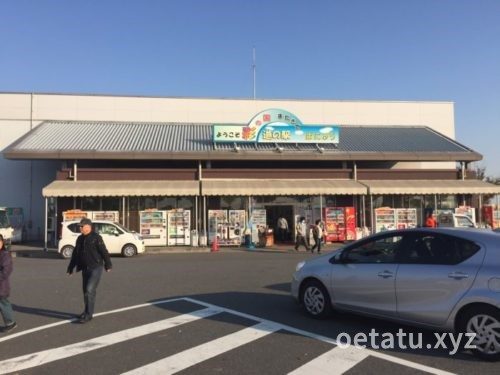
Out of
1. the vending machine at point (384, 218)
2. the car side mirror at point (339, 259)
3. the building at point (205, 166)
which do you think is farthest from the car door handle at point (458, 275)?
the vending machine at point (384, 218)

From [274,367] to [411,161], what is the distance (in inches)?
1040

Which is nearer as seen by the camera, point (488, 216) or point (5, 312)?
point (5, 312)

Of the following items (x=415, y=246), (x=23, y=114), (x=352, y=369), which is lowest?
(x=352, y=369)

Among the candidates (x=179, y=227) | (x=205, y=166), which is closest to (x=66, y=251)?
(x=179, y=227)

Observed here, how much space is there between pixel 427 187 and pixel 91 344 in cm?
2346

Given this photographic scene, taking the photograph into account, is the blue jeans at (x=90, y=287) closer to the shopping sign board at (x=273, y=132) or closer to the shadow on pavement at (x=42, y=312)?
the shadow on pavement at (x=42, y=312)

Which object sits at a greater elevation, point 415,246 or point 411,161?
point 411,161

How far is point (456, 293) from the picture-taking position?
5.86m

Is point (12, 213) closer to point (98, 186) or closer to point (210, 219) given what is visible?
point (98, 186)

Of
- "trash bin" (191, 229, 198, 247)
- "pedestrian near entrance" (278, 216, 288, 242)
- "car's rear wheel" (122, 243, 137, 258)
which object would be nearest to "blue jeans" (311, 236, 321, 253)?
"pedestrian near entrance" (278, 216, 288, 242)

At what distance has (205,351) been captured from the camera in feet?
19.8

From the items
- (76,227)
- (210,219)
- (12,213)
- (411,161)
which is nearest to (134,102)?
(12,213)

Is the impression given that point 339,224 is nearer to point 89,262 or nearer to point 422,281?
point 89,262

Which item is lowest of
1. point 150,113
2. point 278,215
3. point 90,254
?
point 90,254
